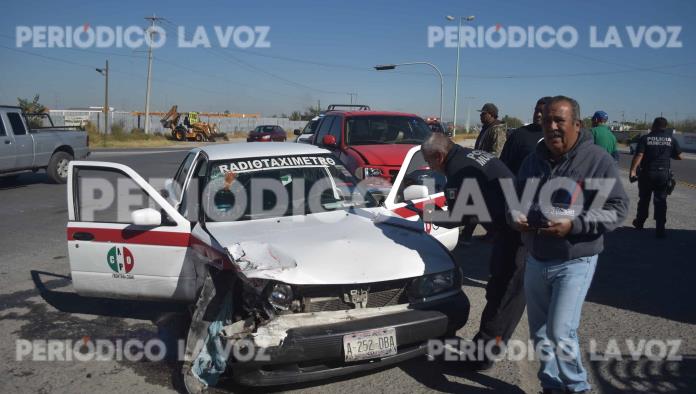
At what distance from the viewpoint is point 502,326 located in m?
3.79

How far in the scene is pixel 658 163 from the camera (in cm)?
794

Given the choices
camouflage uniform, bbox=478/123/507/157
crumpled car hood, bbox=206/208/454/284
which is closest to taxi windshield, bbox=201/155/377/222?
crumpled car hood, bbox=206/208/454/284

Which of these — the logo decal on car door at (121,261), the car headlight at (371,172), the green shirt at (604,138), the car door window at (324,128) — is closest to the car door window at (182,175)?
the logo decal on car door at (121,261)

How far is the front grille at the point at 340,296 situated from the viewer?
3.49m

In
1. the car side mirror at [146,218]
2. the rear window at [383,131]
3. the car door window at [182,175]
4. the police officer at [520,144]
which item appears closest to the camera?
the car side mirror at [146,218]

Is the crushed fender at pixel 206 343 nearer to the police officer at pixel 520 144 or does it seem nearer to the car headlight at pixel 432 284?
the car headlight at pixel 432 284

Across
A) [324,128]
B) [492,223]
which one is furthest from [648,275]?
[324,128]

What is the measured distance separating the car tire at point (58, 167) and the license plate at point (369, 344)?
13.5 m

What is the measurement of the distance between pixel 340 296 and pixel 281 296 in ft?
1.25

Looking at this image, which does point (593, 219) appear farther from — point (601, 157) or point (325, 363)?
point (325, 363)

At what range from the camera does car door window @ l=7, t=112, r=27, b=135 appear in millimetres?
13508

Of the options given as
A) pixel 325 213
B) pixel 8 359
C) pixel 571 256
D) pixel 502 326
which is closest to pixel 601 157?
pixel 571 256

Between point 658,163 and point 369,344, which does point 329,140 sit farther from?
point 369,344

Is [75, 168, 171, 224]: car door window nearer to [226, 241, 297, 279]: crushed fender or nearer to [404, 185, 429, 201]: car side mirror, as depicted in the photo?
[404, 185, 429, 201]: car side mirror
